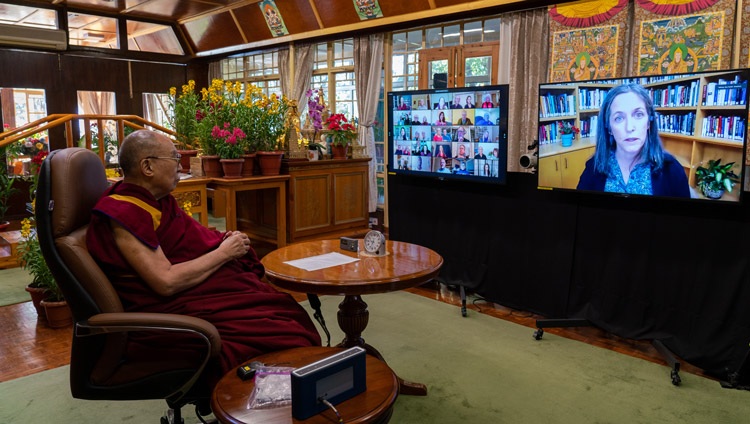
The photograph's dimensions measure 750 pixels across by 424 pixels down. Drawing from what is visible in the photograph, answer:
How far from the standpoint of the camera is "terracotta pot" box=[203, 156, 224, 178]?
14.8ft

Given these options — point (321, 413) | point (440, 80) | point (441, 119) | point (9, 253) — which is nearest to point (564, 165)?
point (441, 119)

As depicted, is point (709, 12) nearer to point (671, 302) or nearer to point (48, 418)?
point (671, 302)

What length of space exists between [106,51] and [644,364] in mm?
8587

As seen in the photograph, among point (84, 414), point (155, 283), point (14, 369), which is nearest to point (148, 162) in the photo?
point (155, 283)

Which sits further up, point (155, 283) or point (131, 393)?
point (155, 283)

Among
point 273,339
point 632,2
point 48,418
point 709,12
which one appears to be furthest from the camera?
point 632,2

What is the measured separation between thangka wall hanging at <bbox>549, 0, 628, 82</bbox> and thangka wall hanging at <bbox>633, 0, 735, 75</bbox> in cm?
16

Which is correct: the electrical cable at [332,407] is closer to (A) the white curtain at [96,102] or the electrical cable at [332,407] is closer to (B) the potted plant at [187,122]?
(B) the potted plant at [187,122]

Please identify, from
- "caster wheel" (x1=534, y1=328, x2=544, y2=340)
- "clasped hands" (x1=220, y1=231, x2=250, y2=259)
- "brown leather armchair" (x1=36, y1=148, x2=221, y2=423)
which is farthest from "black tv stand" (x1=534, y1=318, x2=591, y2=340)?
"brown leather armchair" (x1=36, y1=148, x2=221, y2=423)

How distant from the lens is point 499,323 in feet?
11.7

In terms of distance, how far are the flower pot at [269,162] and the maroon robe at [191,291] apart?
275 centimetres

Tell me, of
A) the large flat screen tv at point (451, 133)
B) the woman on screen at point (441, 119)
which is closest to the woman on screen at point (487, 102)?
the large flat screen tv at point (451, 133)

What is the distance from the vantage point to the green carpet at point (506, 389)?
2.39 meters

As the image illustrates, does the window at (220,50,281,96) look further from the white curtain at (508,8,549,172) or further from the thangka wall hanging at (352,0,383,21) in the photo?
the white curtain at (508,8,549,172)
